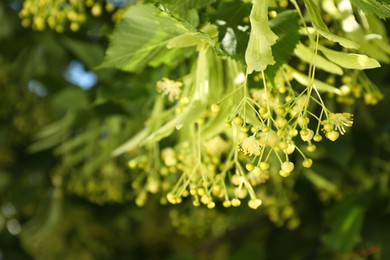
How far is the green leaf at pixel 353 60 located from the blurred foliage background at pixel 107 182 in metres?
0.41

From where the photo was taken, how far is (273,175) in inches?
61.1

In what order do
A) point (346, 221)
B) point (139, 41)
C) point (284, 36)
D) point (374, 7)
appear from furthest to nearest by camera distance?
point (346, 221) < point (139, 41) < point (284, 36) < point (374, 7)

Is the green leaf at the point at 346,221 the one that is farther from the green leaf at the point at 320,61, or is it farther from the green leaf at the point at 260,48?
the green leaf at the point at 260,48

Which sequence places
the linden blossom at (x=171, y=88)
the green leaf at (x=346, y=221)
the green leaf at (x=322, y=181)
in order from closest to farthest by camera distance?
the linden blossom at (x=171, y=88) < the green leaf at (x=346, y=221) < the green leaf at (x=322, y=181)

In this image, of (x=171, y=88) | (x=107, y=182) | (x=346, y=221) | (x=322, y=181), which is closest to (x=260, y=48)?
(x=171, y=88)

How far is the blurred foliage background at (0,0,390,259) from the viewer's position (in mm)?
1359

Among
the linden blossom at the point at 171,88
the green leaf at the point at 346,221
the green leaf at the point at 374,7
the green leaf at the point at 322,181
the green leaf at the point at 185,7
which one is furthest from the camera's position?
the green leaf at the point at 322,181

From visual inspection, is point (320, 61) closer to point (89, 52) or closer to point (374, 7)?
point (374, 7)

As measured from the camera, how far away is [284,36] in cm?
81

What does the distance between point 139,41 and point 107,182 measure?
77cm

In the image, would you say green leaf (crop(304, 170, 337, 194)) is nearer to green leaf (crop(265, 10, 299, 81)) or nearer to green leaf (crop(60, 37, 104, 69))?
green leaf (crop(60, 37, 104, 69))

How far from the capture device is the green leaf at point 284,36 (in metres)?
0.78

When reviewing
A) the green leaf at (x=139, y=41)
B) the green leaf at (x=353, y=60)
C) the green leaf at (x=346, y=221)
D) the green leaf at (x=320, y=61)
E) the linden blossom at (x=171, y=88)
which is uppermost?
the green leaf at (x=353, y=60)

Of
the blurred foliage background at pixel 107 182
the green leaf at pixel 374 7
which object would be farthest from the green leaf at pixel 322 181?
the green leaf at pixel 374 7
